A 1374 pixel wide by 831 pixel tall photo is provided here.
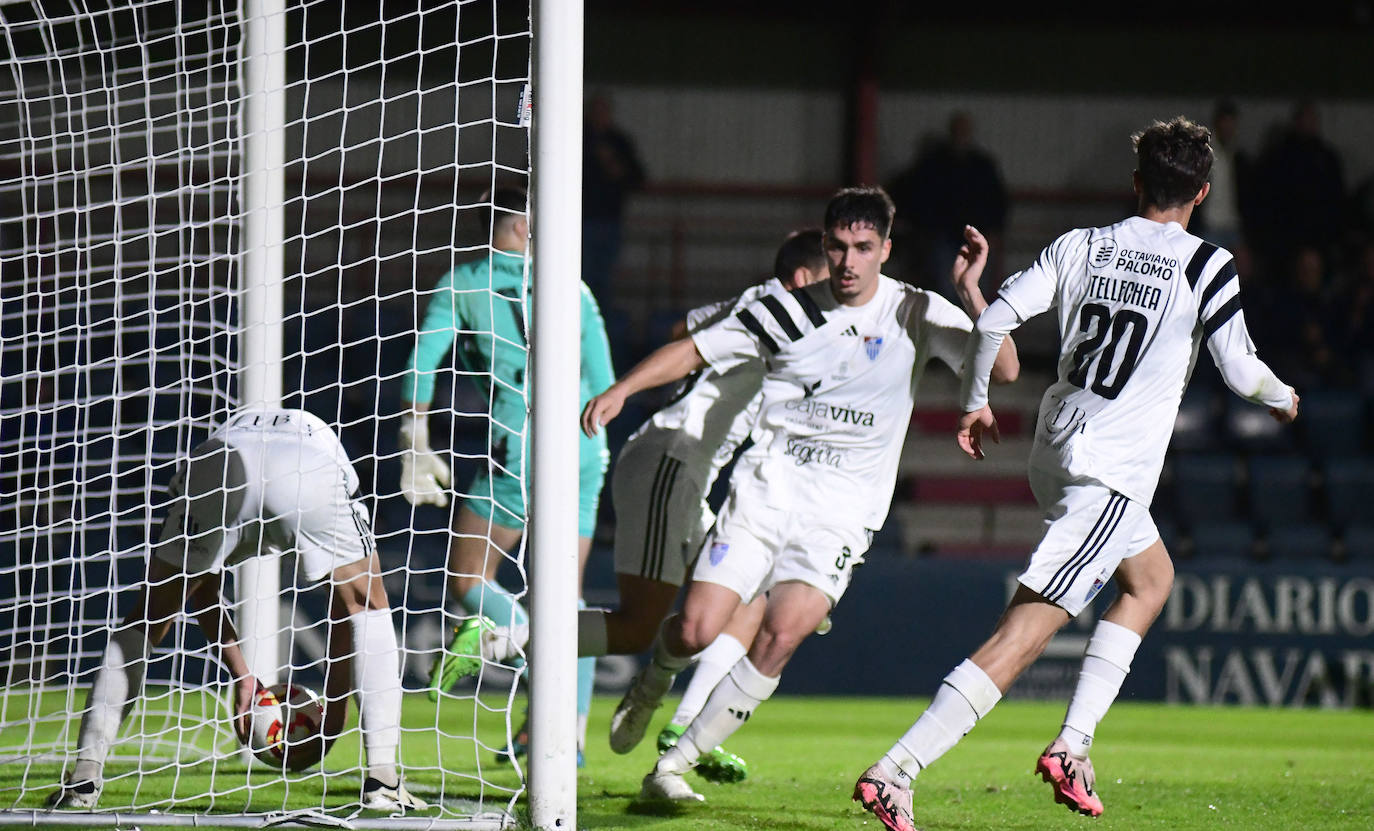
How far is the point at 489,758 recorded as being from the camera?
19.8ft

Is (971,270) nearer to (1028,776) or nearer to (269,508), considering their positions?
(269,508)

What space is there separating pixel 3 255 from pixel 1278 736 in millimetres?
6477

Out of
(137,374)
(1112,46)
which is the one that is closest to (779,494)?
(137,374)

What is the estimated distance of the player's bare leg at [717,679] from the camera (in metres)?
4.64

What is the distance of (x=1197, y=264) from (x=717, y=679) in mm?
1938

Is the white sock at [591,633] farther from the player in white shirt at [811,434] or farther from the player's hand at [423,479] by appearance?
the player's hand at [423,479]

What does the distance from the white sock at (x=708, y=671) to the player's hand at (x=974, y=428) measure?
1083mm

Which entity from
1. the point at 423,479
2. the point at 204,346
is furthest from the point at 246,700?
the point at 204,346

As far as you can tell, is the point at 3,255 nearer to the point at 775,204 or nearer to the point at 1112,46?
the point at 775,204

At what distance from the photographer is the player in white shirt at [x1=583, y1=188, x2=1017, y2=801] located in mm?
4641

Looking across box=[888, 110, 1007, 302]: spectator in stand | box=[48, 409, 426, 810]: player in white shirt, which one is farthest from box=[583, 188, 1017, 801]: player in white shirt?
box=[888, 110, 1007, 302]: spectator in stand

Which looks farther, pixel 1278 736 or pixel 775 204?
pixel 775 204

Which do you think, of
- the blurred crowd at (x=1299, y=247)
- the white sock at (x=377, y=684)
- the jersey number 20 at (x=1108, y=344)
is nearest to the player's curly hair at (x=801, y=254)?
the jersey number 20 at (x=1108, y=344)

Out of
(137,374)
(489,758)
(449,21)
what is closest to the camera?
(489,758)
